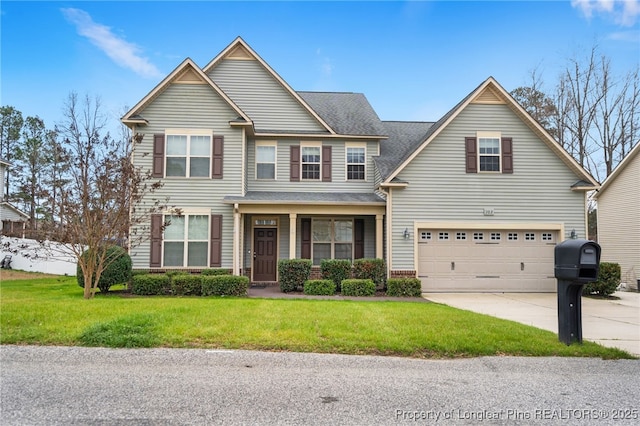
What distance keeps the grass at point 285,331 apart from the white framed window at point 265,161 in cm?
780

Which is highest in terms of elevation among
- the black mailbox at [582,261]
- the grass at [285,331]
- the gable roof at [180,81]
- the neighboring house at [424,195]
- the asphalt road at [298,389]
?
the gable roof at [180,81]

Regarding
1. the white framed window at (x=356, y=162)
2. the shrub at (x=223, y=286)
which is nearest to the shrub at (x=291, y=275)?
the shrub at (x=223, y=286)

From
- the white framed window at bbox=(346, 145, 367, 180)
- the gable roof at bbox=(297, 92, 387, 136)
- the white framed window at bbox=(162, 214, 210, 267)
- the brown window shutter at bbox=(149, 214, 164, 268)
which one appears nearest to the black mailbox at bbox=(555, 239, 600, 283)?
the white framed window at bbox=(346, 145, 367, 180)

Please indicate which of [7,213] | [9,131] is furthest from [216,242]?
[9,131]

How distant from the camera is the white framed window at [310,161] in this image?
15281mm

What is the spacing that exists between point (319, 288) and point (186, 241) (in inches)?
194

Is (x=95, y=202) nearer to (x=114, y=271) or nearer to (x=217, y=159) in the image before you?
(x=114, y=271)

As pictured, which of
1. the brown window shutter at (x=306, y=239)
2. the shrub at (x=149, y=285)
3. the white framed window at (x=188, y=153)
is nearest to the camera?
the shrub at (x=149, y=285)

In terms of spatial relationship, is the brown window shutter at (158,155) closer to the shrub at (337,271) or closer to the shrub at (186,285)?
the shrub at (186,285)

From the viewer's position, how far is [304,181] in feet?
49.8

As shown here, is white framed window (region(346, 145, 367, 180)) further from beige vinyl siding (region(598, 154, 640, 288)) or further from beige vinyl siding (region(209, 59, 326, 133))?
beige vinyl siding (region(598, 154, 640, 288))

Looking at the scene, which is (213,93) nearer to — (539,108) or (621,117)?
(539,108)

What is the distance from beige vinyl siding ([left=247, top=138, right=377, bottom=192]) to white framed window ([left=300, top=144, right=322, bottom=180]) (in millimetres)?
229

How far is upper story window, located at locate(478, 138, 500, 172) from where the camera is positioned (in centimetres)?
1388
